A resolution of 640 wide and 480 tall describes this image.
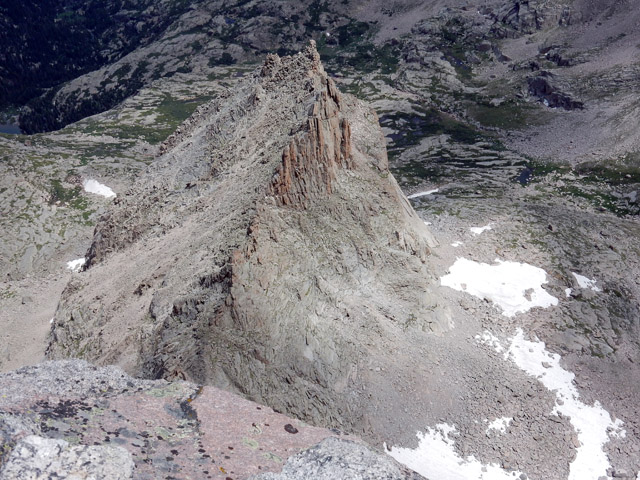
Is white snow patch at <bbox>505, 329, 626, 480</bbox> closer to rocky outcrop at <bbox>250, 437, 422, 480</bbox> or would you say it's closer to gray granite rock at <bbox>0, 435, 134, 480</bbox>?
rocky outcrop at <bbox>250, 437, 422, 480</bbox>

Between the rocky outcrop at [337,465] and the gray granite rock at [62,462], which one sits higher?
the gray granite rock at [62,462]

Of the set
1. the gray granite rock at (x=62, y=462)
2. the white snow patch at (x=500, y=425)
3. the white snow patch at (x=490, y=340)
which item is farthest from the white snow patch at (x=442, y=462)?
the gray granite rock at (x=62, y=462)

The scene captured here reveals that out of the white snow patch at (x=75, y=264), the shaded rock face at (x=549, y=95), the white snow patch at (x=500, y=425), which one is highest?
the white snow patch at (x=75, y=264)

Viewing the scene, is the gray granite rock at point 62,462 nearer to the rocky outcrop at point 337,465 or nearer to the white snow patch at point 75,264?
the rocky outcrop at point 337,465

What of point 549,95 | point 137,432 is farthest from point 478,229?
point 549,95

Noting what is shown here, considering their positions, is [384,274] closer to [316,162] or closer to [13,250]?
[316,162]

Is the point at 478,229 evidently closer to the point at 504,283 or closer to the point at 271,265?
the point at 504,283
